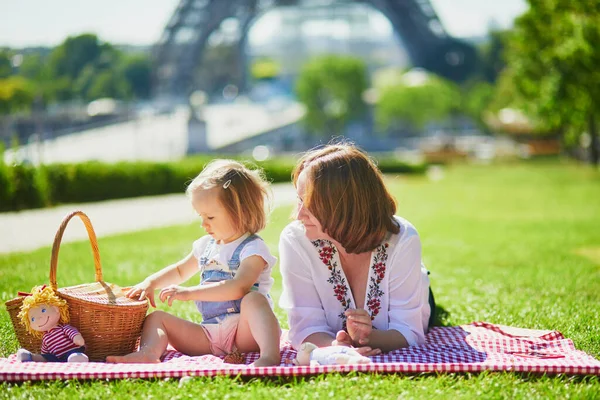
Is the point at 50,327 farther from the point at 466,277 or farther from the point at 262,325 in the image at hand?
the point at 466,277

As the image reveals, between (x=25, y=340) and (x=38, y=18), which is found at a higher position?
(x=38, y=18)

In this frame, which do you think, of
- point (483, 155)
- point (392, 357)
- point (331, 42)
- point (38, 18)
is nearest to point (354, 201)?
point (392, 357)

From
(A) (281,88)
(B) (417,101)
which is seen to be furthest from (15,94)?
(A) (281,88)

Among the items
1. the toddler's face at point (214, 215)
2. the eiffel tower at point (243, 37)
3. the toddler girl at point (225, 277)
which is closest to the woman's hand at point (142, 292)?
the toddler girl at point (225, 277)

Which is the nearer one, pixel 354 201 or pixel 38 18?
pixel 354 201

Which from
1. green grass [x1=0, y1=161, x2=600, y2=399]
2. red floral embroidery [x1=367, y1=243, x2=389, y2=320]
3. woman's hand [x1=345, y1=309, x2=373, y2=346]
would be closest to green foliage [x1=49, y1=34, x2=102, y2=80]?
green grass [x1=0, y1=161, x2=600, y2=399]

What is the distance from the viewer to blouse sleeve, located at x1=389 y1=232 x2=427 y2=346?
3072 millimetres

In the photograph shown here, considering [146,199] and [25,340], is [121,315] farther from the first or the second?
[146,199]

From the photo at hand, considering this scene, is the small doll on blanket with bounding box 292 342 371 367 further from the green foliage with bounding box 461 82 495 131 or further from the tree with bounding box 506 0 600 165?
the green foliage with bounding box 461 82 495 131

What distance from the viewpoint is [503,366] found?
8.89 feet

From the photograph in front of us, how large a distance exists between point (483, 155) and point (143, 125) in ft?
53.6

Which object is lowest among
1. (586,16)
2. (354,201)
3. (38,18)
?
(354,201)

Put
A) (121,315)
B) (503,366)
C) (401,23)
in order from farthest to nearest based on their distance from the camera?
(401,23)
(121,315)
(503,366)

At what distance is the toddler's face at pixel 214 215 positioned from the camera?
118 inches
